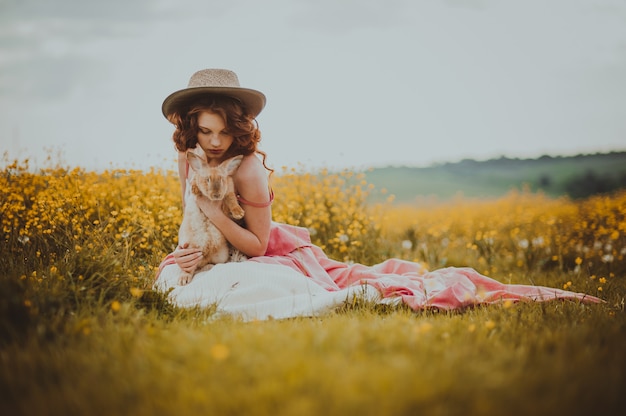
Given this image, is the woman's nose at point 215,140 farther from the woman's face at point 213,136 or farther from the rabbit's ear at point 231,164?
the rabbit's ear at point 231,164

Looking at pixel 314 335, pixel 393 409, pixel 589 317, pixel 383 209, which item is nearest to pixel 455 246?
pixel 383 209

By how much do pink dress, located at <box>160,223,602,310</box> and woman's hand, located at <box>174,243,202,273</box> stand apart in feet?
1.20

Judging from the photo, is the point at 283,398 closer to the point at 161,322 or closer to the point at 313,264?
the point at 161,322

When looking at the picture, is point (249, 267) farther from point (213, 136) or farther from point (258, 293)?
point (213, 136)

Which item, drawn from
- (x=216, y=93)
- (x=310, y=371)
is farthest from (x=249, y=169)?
(x=310, y=371)

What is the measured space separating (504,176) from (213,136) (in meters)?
17.1

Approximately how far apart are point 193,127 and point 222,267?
107 cm

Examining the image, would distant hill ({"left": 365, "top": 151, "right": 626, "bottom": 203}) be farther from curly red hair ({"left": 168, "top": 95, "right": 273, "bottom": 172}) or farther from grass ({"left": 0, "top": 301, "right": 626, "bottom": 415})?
grass ({"left": 0, "top": 301, "right": 626, "bottom": 415})

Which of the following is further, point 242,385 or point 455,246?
point 455,246

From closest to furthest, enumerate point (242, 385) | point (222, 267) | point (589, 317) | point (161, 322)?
point (242, 385), point (161, 322), point (589, 317), point (222, 267)

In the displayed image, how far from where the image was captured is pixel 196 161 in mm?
3154

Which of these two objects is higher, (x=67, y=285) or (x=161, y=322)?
(x=67, y=285)

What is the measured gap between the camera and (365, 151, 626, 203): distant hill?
475 inches

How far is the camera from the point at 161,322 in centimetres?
243
